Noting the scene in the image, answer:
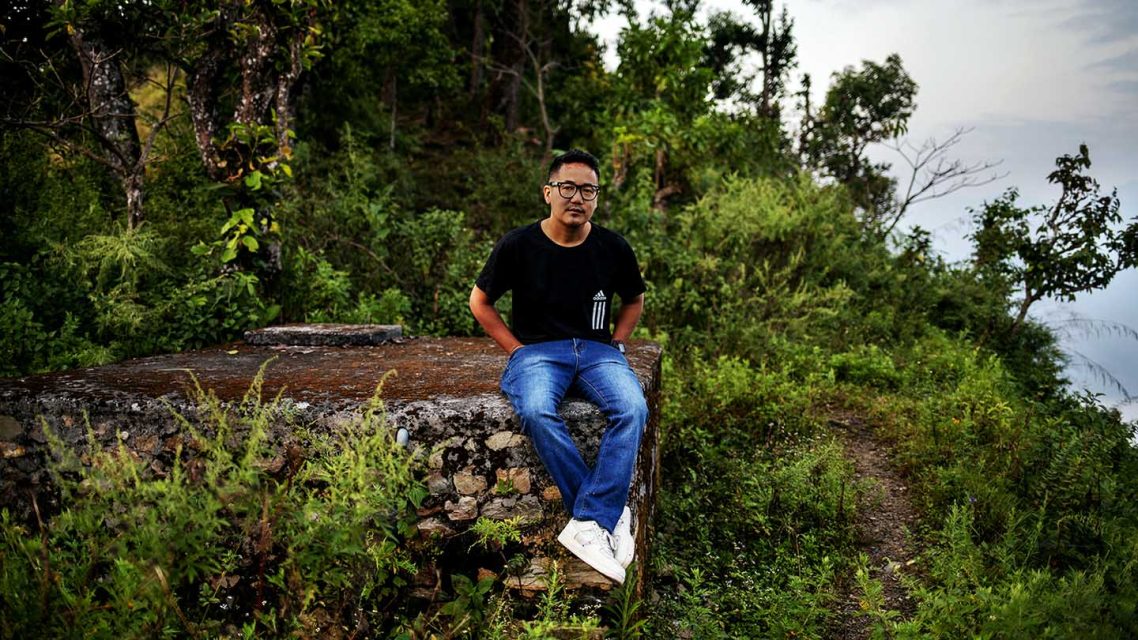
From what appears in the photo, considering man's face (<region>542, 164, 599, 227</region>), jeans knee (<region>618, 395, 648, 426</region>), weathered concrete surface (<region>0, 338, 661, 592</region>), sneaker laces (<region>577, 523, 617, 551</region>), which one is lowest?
sneaker laces (<region>577, 523, 617, 551</region>)

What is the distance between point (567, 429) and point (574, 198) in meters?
1.08

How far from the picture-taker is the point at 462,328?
6.39m

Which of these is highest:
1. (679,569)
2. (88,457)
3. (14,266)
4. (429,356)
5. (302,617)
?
(14,266)

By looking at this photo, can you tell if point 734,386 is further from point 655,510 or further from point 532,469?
point 532,469

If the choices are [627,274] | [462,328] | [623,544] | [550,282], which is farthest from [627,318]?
[462,328]

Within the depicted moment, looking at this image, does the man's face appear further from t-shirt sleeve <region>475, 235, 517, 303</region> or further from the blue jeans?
the blue jeans

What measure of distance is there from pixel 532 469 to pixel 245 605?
1342 millimetres

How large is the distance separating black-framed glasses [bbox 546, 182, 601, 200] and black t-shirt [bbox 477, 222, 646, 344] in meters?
0.27

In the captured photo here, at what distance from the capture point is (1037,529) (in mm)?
3584

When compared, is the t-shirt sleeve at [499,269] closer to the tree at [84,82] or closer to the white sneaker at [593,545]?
the white sneaker at [593,545]

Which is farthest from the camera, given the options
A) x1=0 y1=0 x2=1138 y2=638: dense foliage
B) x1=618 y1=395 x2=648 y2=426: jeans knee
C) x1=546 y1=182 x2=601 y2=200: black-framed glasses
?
x1=546 y1=182 x2=601 y2=200: black-framed glasses

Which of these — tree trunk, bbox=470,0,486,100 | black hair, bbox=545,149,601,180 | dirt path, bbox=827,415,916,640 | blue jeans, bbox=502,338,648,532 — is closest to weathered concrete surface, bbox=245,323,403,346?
blue jeans, bbox=502,338,648,532

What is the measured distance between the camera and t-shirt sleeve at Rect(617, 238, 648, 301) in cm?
345

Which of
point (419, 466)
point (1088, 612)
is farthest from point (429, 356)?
point (1088, 612)
